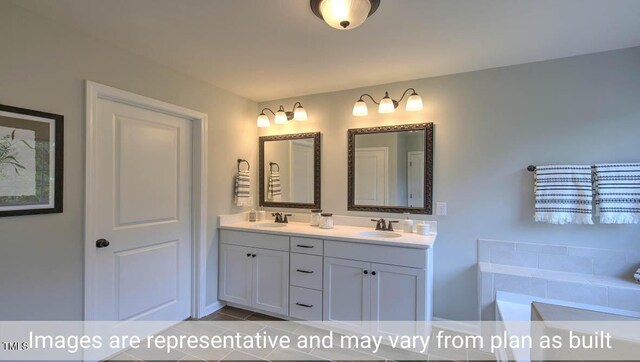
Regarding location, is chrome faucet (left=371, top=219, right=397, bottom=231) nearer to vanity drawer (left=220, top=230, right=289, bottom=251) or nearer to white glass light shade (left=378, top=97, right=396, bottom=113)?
vanity drawer (left=220, top=230, right=289, bottom=251)

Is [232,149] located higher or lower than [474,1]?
lower

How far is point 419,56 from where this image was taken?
2.20m

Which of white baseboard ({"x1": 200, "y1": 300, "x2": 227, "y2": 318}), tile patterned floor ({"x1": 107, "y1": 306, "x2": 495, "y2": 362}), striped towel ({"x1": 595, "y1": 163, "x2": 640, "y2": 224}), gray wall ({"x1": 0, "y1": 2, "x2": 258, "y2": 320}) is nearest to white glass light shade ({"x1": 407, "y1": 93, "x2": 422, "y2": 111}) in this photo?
striped towel ({"x1": 595, "y1": 163, "x2": 640, "y2": 224})

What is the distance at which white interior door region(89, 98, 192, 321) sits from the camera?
2066 mm

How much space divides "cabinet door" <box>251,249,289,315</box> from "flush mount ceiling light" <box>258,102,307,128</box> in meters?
1.39

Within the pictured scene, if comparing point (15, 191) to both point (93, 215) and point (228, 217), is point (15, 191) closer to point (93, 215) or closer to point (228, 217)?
point (93, 215)

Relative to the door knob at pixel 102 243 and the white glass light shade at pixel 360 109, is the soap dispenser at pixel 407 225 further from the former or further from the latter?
the door knob at pixel 102 243

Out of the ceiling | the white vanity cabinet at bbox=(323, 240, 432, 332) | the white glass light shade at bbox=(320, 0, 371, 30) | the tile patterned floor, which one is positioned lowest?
the tile patterned floor

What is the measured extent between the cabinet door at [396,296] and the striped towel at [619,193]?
135cm

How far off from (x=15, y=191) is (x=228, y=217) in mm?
1616

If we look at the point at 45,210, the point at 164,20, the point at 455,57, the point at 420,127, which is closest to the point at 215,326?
the point at 45,210

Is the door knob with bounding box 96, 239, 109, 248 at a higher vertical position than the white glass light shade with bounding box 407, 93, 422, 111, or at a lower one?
lower

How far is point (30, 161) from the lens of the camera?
5.43 ft

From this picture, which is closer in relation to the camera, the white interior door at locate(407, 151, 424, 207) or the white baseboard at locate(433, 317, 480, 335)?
the white baseboard at locate(433, 317, 480, 335)
